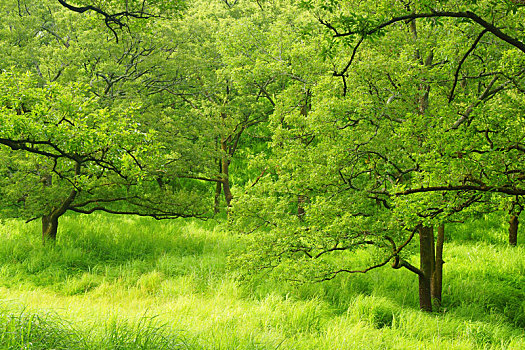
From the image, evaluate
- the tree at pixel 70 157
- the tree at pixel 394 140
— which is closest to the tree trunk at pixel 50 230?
the tree at pixel 70 157

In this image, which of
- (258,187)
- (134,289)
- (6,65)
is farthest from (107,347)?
(6,65)

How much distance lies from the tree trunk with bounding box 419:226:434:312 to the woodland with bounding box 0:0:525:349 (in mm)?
55

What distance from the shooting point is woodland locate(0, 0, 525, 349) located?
19.2 feet

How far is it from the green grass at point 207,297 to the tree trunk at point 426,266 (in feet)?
1.73

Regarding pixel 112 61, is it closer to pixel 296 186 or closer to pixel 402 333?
pixel 296 186

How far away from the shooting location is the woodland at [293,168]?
19.2ft

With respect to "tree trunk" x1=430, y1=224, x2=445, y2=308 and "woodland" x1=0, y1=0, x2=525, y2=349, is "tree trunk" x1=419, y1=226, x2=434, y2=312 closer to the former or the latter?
"woodland" x1=0, y1=0, x2=525, y2=349

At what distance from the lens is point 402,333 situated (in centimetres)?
774

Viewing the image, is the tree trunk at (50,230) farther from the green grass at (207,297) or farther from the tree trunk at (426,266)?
the tree trunk at (426,266)

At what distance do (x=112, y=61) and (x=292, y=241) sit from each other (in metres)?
9.30

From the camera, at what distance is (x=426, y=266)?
32.1 ft

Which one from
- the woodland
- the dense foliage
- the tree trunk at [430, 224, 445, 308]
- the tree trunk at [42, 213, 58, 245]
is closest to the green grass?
the woodland

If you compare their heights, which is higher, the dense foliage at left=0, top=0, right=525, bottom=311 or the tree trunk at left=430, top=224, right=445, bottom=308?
the dense foliage at left=0, top=0, right=525, bottom=311

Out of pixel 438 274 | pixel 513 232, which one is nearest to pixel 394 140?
pixel 438 274
